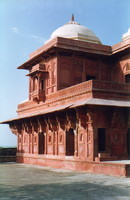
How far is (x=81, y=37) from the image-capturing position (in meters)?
20.8

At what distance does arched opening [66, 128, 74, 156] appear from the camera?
16375 mm

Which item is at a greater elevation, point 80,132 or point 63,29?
point 63,29

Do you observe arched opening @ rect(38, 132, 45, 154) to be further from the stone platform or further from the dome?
the dome

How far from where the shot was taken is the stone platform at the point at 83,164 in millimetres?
11795

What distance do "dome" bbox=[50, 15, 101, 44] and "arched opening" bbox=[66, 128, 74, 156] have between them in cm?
710

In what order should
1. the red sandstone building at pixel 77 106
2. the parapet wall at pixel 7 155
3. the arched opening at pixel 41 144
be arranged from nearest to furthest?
1. the red sandstone building at pixel 77 106
2. the arched opening at pixel 41 144
3. the parapet wall at pixel 7 155

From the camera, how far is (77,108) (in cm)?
1436

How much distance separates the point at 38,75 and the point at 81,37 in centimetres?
399

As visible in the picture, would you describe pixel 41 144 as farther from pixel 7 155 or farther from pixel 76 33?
pixel 76 33

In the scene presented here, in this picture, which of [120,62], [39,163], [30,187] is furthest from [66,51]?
[30,187]

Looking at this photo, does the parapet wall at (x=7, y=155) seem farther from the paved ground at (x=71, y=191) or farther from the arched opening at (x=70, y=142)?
the paved ground at (x=71, y=191)

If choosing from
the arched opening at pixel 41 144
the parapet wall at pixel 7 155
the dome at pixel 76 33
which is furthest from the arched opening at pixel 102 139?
the parapet wall at pixel 7 155

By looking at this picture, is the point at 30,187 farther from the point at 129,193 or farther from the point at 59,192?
the point at 129,193

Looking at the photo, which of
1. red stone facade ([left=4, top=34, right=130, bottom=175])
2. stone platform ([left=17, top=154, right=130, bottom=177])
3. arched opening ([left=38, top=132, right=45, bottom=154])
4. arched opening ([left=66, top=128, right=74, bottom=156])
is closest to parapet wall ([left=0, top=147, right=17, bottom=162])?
red stone facade ([left=4, top=34, right=130, bottom=175])
